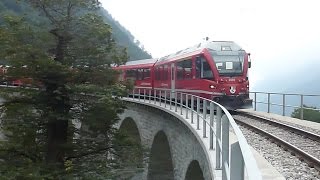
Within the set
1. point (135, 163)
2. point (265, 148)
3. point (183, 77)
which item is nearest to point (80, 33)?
point (135, 163)

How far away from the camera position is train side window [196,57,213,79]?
1683cm

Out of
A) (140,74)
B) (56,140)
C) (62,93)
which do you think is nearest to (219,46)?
(62,93)

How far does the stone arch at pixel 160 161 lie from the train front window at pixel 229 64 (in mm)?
4463

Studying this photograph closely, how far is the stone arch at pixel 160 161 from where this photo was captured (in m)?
19.4

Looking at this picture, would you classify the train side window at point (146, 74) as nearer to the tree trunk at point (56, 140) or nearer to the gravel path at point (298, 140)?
the tree trunk at point (56, 140)

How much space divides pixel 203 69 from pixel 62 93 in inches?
250

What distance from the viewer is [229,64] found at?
56.0ft

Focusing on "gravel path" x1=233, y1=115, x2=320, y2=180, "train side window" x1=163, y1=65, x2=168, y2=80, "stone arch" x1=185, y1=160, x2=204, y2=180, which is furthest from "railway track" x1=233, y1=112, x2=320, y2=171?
"train side window" x1=163, y1=65, x2=168, y2=80

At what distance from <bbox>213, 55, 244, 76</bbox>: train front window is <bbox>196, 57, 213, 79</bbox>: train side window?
39 centimetres

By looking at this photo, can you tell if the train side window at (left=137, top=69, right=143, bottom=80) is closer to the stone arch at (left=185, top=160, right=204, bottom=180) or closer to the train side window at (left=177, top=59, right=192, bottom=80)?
the train side window at (left=177, top=59, right=192, bottom=80)

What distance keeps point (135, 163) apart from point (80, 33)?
489cm

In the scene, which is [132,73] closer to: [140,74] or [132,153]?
[140,74]

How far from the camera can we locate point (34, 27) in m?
13.5

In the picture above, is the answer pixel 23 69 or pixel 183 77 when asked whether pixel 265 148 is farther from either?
pixel 183 77
